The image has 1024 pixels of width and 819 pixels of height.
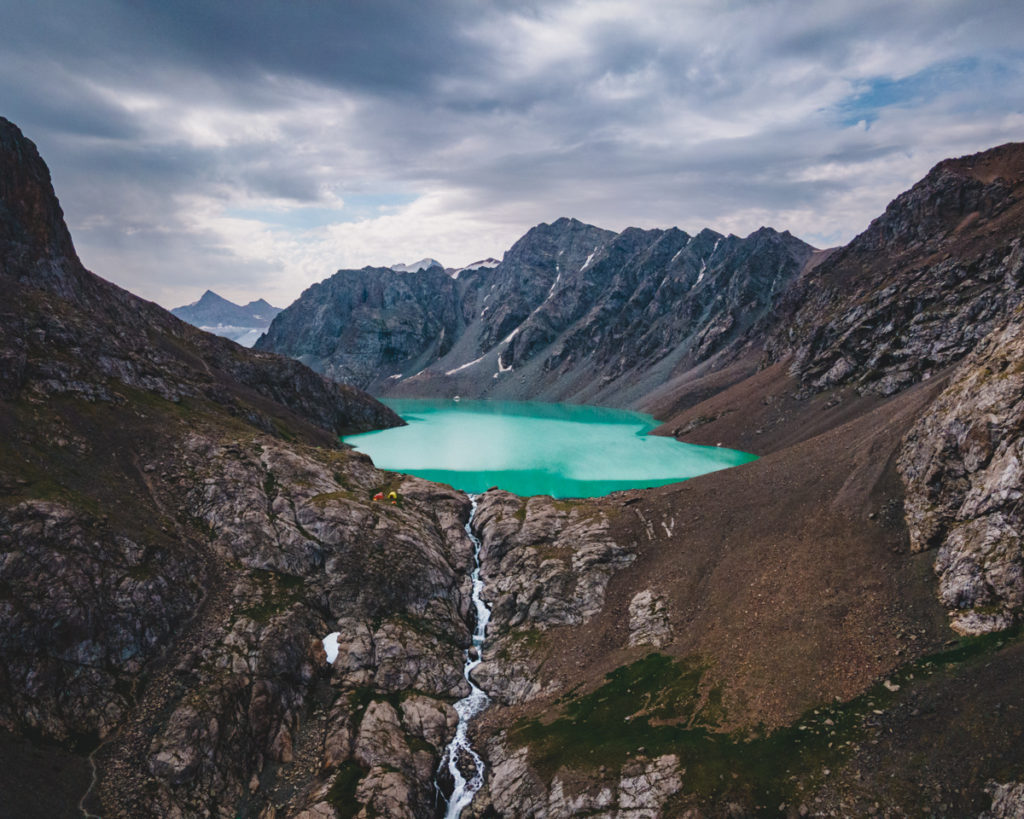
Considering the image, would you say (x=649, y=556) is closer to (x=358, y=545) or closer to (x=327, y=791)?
(x=358, y=545)

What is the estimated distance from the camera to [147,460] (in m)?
52.8

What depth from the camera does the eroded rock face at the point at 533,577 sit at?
145ft

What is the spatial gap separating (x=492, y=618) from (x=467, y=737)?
1242cm

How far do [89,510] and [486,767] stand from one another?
34734 mm

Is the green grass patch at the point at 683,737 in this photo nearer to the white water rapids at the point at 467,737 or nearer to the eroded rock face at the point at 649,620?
the eroded rock face at the point at 649,620

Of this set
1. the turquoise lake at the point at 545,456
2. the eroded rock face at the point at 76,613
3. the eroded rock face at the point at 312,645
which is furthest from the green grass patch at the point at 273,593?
the turquoise lake at the point at 545,456

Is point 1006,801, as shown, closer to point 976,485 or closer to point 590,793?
point 590,793

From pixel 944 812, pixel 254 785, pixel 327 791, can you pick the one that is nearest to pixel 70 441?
pixel 254 785

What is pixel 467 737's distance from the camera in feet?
128

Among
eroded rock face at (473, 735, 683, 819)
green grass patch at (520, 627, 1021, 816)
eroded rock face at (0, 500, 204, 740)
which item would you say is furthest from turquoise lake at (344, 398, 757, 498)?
eroded rock face at (473, 735, 683, 819)

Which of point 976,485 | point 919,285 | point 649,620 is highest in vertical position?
point 919,285

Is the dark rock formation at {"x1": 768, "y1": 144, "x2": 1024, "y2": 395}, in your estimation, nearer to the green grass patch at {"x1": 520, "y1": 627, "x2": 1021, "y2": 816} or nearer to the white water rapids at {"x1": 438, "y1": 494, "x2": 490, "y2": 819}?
the green grass patch at {"x1": 520, "y1": 627, "x2": 1021, "y2": 816}

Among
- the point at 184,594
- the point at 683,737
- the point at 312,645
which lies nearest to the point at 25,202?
the point at 184,594

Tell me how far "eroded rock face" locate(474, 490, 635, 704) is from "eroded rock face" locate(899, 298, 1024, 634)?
79.4ft
